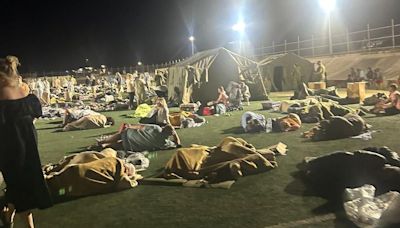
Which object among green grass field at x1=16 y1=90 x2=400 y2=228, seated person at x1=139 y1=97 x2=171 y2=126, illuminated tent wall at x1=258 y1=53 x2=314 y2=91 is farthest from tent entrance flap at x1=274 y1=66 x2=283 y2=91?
green grass field at x1=16 y1=90 x2=400 y2=228

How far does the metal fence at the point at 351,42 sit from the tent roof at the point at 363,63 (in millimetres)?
861

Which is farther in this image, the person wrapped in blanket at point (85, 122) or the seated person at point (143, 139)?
the person wrapped in blanket at point (85, 122)

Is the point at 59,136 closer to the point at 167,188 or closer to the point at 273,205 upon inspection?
the point at 167,188

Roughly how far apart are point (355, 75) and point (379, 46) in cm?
623

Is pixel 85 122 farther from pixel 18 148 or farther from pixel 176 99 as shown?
pixel 18 148

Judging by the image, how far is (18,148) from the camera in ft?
14.9

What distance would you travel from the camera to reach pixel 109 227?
209 inches

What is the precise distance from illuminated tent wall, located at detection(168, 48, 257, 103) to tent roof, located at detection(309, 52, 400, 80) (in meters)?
9.79

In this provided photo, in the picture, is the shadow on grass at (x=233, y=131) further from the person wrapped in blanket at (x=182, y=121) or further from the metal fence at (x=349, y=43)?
the metal fence at (x=349, y=43)

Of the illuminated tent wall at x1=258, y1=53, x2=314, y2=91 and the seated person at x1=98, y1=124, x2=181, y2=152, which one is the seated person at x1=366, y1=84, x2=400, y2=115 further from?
the illuminated tent wall at x1=258, y1=53, x2=314, y2=91

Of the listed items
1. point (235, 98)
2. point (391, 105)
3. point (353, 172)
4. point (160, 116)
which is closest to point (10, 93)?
point (353, 172)

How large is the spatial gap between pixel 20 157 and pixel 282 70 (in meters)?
26.3

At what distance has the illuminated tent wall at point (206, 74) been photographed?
2267cm

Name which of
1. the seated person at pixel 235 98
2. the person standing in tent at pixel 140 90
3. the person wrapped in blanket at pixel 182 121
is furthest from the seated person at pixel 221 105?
the person standing in tent at pixel 140 90
